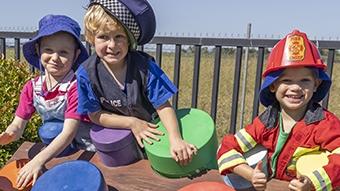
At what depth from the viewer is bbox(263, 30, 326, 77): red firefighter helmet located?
5.92ft

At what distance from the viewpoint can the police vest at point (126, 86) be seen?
2.31 meters

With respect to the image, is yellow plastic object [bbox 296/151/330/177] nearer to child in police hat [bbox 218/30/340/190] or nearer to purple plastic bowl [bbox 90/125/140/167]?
child in police hat [bbox 218/30/340/190]

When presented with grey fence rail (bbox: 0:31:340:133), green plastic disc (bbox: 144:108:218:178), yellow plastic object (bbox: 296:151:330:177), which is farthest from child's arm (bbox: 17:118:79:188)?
grey fence rail (bbox: 0:31:340:133)

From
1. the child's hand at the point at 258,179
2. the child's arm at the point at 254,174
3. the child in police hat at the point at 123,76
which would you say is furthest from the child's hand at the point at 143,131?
the child's hand at the point at 258,179

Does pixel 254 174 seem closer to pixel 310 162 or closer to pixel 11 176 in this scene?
pixel 310 162

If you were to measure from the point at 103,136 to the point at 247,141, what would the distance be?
702 millimetres

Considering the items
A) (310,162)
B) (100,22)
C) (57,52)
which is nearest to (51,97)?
(57,52)

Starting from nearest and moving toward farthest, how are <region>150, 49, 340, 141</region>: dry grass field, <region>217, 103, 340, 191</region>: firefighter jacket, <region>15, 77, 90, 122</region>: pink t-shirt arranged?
<region>217, 103, 340, 191</region>: firefighter jacket, <region>15, 77, 90, 122</region>: pink t-shirt, <region>150, 49, 340, 141</region>: dry grass field

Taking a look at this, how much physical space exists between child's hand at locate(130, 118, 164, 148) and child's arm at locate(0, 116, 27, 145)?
2.53 ft

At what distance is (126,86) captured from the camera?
2320 mm

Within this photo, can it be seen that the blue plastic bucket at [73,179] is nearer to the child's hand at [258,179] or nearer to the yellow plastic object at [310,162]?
the child's hand at [258,179]

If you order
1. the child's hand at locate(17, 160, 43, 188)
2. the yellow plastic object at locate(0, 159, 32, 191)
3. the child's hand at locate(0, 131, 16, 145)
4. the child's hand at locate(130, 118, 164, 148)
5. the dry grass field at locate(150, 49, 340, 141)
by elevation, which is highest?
the child's hand at locate(130, 118, 164, 148)

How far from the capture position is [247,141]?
1.94 m

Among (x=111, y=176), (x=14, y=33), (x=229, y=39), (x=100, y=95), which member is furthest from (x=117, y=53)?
(x=14, y=33)
